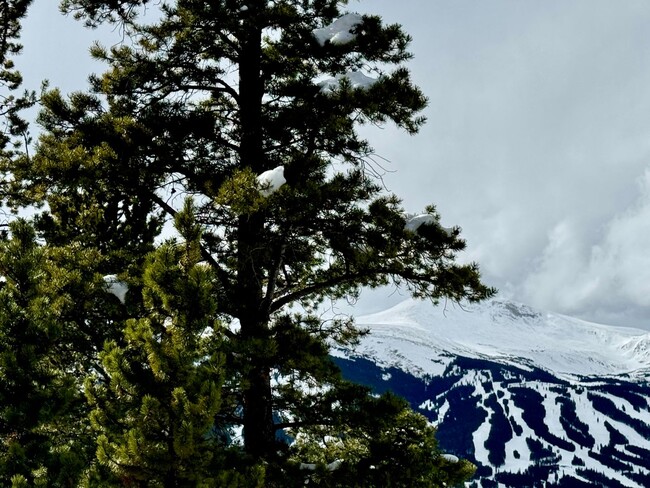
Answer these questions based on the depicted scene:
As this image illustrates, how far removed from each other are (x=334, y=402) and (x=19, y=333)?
510 centimetres

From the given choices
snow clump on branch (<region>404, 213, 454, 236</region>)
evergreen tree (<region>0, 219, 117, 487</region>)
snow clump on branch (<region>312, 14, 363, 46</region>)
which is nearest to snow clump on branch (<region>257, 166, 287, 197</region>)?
snow clump on branch (<region>404, 213, 454, 236</region>)

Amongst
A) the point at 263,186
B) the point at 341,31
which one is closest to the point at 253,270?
the point at 263,186

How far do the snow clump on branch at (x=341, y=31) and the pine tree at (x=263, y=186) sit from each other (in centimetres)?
3

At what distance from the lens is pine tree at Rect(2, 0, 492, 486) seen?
8344 mm

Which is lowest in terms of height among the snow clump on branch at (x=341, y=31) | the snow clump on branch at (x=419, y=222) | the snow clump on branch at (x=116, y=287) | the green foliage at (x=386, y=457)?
the green foliage at (x=386, y=457)

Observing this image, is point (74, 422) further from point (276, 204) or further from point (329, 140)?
point (329, 140)

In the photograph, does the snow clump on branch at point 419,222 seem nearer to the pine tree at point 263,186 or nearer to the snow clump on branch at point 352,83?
the pine tree at point 263,186

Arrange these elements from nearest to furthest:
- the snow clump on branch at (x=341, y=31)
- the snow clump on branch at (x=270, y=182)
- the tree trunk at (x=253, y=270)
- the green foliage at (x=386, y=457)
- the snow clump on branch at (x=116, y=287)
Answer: the snow clump on branch at (x=116, y=287) < the snow clump on branch at (x=270, y=182) < the green foliage at (x=386, y=457) < the tree trunk at (x=253, y=270) < the snow clump on branch at (x=341, y=31)

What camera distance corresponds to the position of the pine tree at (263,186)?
8344mm

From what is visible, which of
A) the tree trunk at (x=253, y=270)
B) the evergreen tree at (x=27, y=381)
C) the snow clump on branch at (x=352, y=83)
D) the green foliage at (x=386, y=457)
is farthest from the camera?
the snow clump on branch at (x=352, y=83)

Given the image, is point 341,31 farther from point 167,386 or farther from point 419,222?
point 167,386

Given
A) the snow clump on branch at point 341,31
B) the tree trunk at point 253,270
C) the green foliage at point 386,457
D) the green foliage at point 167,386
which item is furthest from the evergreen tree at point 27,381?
the snow clump on branch at point 341,31

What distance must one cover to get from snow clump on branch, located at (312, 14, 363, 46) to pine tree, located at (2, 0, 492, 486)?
1.0 inches

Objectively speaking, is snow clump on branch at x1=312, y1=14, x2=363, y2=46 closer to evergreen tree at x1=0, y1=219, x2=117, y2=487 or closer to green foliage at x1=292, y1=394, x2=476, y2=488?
evergreen tree at x1=0, y1=219, x2=117, y2=487
